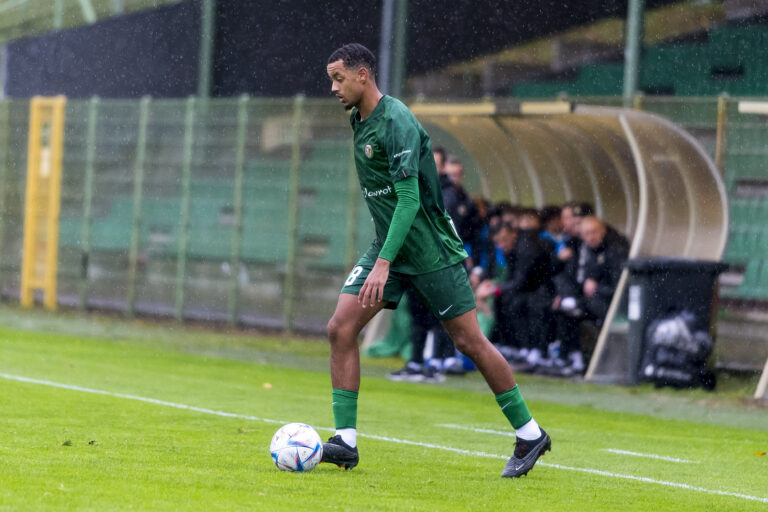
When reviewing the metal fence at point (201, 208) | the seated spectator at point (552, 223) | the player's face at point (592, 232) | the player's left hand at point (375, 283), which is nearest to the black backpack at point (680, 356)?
the player's face at point (592, 232)

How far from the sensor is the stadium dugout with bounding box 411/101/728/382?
1418cm

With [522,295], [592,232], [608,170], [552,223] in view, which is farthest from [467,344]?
[608,170]

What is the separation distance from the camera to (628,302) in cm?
1413

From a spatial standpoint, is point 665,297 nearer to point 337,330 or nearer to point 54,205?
point 337,330

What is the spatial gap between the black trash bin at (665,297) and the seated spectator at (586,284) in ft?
1.78

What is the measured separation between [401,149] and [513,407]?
1452 mm

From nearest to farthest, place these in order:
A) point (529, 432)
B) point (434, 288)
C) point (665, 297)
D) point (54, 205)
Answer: point (434, 288)
point (529, 432)
point (665, 297)
point (54, 205)


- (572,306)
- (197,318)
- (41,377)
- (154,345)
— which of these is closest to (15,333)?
(154,345)

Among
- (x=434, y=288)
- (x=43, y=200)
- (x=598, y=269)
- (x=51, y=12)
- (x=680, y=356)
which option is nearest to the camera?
(x=434, y=288)

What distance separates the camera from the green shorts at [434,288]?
23.9 feet

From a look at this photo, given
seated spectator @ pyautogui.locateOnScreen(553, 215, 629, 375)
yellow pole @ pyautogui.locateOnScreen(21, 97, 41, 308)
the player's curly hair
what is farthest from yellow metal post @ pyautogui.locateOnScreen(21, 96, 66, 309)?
the player's curly hair

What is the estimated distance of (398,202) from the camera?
7.06 meters

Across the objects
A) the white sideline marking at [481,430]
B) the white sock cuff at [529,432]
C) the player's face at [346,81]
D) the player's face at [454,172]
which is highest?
the player's face at [346,81]

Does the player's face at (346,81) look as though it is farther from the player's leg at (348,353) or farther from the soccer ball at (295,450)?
the soccer ball at (295,450)
